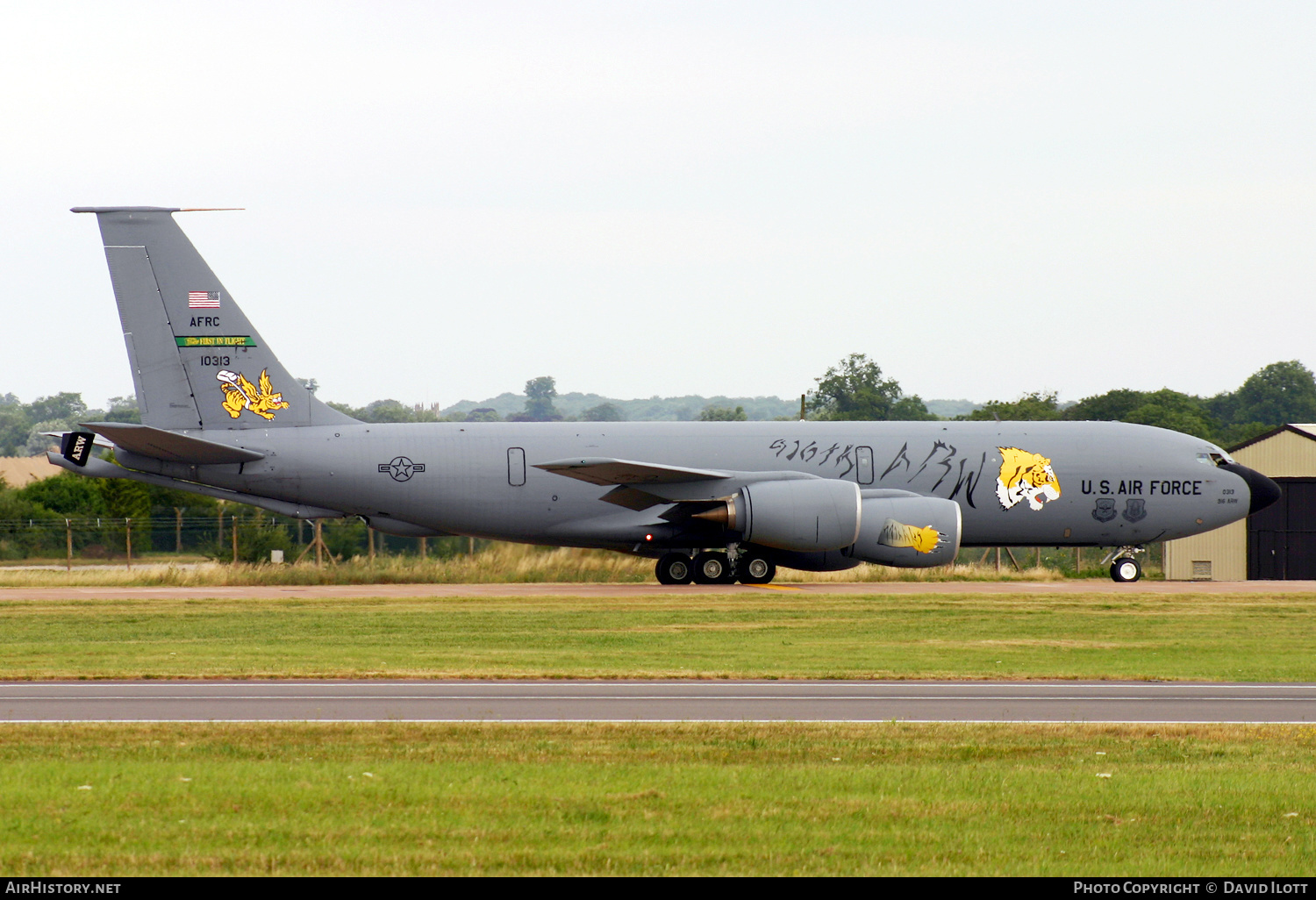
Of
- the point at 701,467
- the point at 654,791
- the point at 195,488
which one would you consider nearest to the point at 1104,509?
the point at 701,467

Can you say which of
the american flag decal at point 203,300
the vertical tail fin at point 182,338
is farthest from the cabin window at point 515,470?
the american flag decal at point 203,300

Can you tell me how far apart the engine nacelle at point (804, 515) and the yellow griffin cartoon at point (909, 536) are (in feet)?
2.37

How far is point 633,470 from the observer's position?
100ft

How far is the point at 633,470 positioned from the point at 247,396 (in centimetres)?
856

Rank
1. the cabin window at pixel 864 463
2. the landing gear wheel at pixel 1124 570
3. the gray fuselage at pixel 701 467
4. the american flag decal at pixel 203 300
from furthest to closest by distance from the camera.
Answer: the landing gear wheel at pixel 1124 570
the cabin window at pixel 864 463
the gray fuselage at pixel 701 467
the american flag decal at pixel 203 300

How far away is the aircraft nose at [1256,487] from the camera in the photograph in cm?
3412

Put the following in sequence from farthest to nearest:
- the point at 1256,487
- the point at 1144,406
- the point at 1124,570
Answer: the point at 1144,406 → the point at 1124,570 → the point at 1256,487

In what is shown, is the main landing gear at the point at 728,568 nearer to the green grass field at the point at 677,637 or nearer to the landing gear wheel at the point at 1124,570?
the green grass field at the point at 677,637

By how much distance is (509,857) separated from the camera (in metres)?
7.52

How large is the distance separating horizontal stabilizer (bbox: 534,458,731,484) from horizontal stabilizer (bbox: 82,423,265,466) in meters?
6.51

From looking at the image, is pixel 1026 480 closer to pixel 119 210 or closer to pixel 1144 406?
pixel 119 210

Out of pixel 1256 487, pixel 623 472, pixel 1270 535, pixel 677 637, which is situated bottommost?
pixel 1270 535

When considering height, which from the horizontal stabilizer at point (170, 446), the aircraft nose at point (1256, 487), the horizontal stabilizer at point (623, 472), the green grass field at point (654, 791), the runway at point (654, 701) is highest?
the horizontal stabilizer at point (170, 446)
